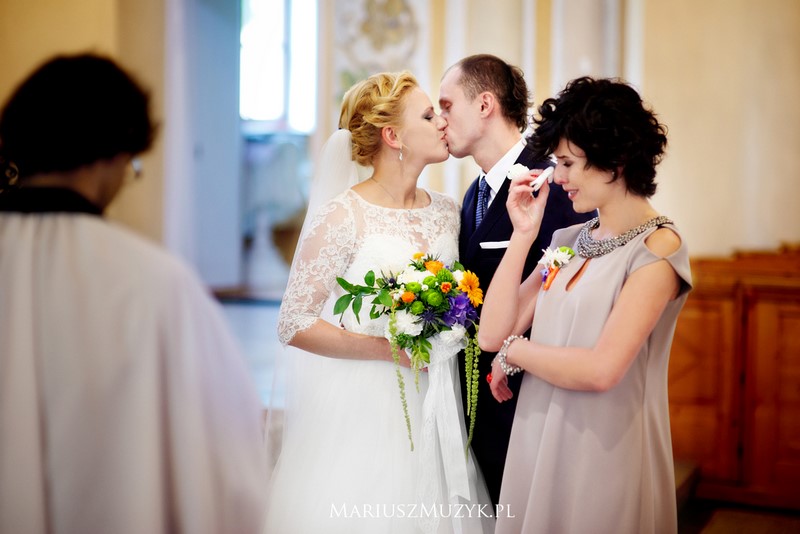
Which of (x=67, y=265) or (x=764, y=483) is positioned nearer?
(x=67, y=265)

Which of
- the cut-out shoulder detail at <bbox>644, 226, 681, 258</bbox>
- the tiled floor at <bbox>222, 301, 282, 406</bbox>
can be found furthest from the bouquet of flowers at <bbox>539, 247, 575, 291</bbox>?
the tiled floor at <bbox>222, 301, 282, 406</bbox>

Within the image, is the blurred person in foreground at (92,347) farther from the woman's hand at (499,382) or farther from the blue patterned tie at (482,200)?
the blue patterned tie at (482,200)

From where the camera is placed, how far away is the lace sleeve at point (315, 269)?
239 centimetres

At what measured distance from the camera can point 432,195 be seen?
2.79 m

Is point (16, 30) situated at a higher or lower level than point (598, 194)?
higher

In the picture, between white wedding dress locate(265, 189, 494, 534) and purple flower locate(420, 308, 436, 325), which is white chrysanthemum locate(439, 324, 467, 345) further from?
white wedding dress locate(265, 189, 494, 534)

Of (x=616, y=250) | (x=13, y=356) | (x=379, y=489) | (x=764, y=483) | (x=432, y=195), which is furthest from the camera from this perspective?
(x=764, y=483)

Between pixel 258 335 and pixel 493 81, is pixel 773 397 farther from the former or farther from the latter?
pixel 258 335

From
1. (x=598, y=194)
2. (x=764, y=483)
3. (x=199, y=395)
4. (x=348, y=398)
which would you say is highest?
(x=598, y=194)

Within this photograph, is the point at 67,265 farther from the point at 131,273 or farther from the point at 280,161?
the point at 280,161

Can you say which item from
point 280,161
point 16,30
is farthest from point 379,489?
point 280,161

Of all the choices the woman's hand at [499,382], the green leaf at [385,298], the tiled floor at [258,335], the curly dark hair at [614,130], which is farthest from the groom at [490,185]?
the tiled floor at [258,335]

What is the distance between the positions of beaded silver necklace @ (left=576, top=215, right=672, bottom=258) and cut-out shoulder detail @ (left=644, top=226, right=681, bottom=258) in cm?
4

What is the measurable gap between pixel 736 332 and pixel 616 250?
111 inches
